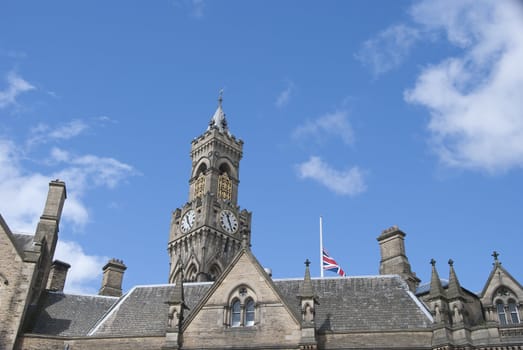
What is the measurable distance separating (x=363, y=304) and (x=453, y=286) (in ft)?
15.0

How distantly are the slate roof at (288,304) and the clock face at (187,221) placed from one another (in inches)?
1124

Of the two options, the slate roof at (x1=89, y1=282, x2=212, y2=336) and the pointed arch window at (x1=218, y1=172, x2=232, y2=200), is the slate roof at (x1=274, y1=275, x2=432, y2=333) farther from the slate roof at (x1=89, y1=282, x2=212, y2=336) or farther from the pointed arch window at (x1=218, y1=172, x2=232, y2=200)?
the pointed arch window at (x1=218, y1=172, x2=232, y2=200)

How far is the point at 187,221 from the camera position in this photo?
64250 mm

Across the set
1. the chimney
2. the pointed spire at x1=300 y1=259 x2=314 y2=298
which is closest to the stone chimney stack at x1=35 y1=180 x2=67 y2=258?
the chimney

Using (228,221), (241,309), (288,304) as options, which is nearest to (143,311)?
(241,309)

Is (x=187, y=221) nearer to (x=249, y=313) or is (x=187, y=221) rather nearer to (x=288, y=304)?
(x=249, y=313)

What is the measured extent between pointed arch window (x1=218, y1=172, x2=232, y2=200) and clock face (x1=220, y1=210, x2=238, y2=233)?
6.97 ft

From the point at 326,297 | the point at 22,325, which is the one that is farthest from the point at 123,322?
the point at 326,297

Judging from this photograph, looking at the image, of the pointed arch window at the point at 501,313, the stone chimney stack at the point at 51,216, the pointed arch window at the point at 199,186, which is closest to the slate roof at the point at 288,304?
the stone chimney stack at the point at 51,216

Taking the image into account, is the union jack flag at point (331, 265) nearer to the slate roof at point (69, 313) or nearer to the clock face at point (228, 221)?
the slate roof at point (69, 313)

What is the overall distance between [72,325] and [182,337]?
657 cm

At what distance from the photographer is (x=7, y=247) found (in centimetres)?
3175

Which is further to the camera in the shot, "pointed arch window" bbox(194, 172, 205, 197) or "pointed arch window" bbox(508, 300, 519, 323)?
"pointed arch window" bbox(194, 172, 205, 197)

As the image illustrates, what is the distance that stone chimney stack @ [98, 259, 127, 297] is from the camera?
38.8 meters
